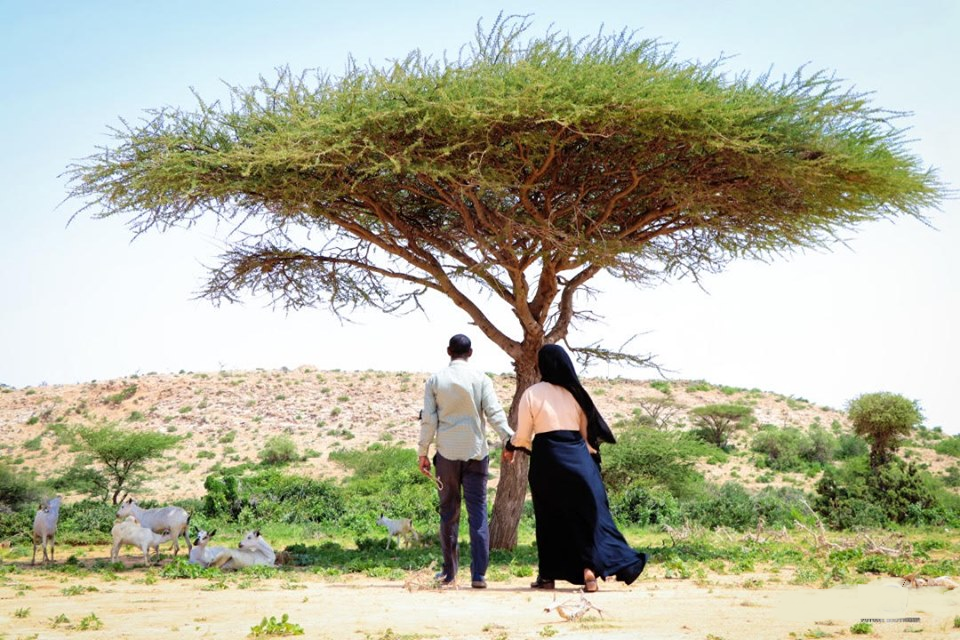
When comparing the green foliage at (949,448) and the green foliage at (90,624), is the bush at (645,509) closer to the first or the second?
the green foliage at (90,624)

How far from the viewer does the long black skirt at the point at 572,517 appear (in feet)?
26.8

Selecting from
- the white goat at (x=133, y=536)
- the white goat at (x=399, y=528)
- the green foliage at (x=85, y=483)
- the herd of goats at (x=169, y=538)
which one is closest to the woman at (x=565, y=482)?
the herd of goats at (x=169, y=538)

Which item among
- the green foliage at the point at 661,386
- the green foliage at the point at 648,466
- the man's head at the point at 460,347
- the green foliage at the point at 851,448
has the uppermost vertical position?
the green foliage at the point at 661,386

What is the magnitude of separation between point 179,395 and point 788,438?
951 inches

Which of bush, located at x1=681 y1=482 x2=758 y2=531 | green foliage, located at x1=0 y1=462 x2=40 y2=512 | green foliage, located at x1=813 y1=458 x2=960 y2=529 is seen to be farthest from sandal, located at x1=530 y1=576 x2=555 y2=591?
green foliage, located at x1=0 y1=462 x2=40 y2=512

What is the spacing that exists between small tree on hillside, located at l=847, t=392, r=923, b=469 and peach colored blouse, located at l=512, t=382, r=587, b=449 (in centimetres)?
2153

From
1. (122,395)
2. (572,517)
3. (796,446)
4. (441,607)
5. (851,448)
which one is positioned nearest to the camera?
(441,607)

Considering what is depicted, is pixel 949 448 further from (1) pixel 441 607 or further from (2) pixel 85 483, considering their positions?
(1) pixel 441 607

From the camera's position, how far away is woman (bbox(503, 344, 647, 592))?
8180 mm

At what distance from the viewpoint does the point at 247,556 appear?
10352 mm

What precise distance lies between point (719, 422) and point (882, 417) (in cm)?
1085

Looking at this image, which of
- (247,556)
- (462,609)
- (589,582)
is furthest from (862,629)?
(247,556)

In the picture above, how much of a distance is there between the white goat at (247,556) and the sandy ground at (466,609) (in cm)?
91

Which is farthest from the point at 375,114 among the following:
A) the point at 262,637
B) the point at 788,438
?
the point at 788,438
